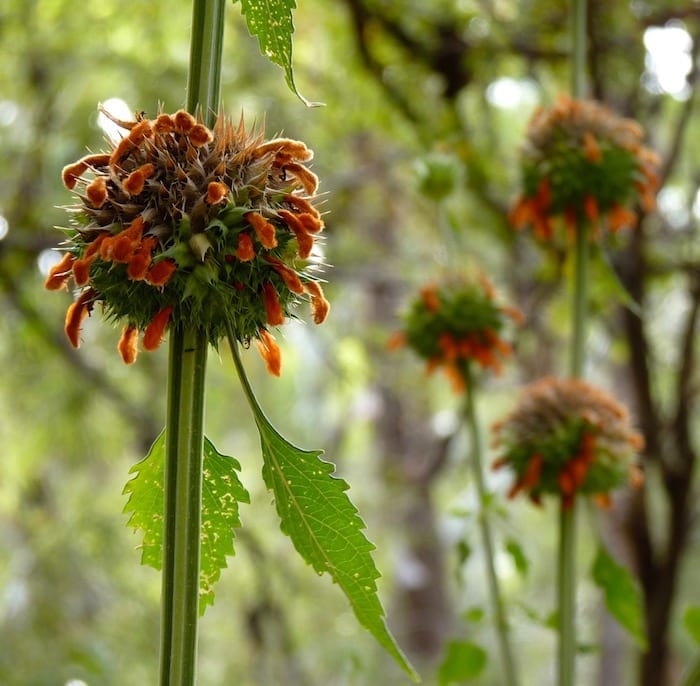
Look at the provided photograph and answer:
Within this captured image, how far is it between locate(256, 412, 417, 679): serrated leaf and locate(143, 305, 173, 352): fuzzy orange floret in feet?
0.29

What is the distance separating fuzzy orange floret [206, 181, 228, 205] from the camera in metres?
0.50

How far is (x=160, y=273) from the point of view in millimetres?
489

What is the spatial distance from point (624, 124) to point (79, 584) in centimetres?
203

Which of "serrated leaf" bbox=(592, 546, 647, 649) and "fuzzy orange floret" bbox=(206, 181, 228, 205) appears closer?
"fuzzy orange floret" bbox=(206, 181, 228, 205)

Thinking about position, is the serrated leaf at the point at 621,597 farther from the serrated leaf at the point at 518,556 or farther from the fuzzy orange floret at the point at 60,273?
the fuzzy orange floret at the point at 60,273

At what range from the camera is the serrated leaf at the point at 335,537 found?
0.54m

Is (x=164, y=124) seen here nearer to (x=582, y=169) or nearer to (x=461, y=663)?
(x=582, y=169)

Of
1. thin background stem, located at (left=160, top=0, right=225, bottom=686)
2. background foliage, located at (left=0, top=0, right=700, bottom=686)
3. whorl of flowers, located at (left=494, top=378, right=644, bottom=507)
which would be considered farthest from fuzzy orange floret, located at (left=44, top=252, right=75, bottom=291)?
background foliage, located at (left=0, top=0, right=700, bottom=686)

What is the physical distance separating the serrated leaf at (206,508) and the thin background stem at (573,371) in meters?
0.54

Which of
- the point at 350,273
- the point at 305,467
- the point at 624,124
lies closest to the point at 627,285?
the point at 350,273

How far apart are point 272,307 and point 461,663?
801 mm

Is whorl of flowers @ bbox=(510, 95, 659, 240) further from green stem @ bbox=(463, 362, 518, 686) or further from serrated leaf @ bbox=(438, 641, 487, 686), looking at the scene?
serrated leaf @ bbox=(438, 641, 487, 686)

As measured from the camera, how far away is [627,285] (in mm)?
2201

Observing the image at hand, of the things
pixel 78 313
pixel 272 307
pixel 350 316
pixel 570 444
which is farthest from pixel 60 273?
pixel 350 316
